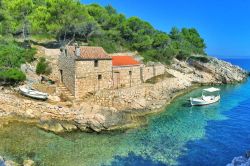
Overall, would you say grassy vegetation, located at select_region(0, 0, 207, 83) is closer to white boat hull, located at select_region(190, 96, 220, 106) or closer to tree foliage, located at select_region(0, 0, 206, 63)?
tree foliage, located at select_region(0, 0, 206, 63)

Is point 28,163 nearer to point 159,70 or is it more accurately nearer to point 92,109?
point 92,109

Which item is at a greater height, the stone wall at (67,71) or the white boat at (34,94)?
the stone wall at (67,71)

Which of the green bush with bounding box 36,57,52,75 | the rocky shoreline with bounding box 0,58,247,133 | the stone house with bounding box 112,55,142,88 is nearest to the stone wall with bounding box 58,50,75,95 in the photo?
the green bush with bounding box 36,57,52,75

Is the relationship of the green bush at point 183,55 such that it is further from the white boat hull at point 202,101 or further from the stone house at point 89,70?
the stone house at point 89,70

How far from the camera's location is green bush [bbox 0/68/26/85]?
32812 mm

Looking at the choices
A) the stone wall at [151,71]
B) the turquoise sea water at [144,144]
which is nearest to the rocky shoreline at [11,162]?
the turquoise sea water at [144,144]

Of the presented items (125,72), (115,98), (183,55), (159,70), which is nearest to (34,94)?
(115,98)

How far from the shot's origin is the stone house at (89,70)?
108 feet

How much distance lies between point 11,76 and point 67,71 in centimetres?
585

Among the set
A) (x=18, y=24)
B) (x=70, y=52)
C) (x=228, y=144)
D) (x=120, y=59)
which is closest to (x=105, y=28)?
(x=18, y=24)

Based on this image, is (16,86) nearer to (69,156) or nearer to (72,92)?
(72,92)

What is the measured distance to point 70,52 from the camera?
33.7 meters

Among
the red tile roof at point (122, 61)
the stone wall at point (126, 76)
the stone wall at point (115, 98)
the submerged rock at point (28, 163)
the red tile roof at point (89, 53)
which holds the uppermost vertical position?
the red tile roof at point (89, 53)

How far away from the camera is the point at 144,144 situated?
81.9 ft
